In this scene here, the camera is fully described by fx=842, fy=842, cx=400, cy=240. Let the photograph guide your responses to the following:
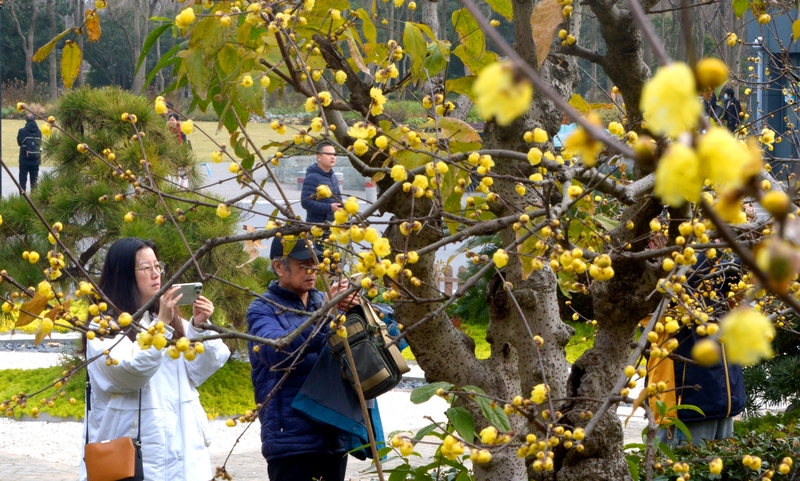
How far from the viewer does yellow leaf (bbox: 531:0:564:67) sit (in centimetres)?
216

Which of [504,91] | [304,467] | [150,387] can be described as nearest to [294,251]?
[150,387]

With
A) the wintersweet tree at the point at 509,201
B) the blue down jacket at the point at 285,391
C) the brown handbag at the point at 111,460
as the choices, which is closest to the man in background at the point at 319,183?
the blue down jacket at the point at 285,391

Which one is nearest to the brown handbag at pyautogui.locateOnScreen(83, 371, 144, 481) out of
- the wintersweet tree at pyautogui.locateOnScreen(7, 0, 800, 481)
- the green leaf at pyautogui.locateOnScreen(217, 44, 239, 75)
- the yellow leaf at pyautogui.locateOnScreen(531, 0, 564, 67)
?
the wintersweet tree at pyautogui.locateOnScreen(7, 0, 800, 481)

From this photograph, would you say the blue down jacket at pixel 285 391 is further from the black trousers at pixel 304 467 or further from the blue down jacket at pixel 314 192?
the blue down jacket at pixel 314 192

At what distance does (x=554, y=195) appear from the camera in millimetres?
2369

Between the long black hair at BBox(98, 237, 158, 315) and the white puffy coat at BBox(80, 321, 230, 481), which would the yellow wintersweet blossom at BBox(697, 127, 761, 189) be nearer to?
the white puffy coat at BBox(80, 321, 230, 481)

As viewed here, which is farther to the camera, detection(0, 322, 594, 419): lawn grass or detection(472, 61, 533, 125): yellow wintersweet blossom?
detection(0, 322, 594, 419): lawn grass

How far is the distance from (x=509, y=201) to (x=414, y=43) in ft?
2.48

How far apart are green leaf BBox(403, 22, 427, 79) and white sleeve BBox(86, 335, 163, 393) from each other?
1.59m

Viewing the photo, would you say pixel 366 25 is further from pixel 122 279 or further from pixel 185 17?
pixel 122 279

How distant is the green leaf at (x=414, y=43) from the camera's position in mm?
2635

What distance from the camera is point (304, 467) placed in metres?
4.04

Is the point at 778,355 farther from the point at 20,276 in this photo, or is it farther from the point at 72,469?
the point at 20,276

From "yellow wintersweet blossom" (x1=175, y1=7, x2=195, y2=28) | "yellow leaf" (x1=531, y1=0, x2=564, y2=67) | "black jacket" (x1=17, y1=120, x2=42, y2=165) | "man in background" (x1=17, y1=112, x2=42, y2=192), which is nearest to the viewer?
"yellow wintersweet blossom" (x1=175, y1=7, x2=195, y2=28)
